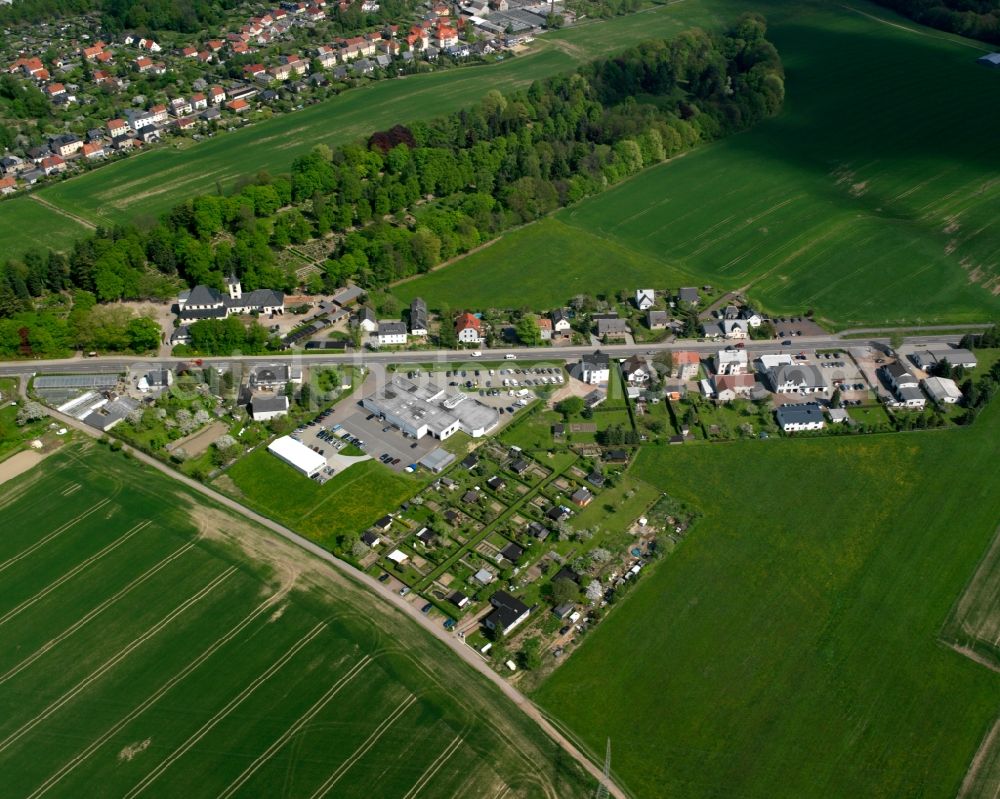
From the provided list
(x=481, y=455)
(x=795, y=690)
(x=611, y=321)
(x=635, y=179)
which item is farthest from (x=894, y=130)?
(x=795, y=690)

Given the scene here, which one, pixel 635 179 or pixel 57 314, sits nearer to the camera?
pixel 57 314

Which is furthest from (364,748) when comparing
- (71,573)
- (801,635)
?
(801,635)

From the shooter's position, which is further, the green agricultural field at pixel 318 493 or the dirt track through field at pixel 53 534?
the green agricultural field at pixel 318 493

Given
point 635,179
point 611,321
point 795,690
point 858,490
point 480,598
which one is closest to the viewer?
point 795,690

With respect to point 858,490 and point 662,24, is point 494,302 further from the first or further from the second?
point 662,24

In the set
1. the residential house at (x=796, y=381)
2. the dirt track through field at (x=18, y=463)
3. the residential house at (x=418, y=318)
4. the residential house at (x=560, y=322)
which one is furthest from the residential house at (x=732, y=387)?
the dirt track through field at (x=18, y=463)

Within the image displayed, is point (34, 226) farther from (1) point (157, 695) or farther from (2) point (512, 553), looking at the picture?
(2) point (512, 553)

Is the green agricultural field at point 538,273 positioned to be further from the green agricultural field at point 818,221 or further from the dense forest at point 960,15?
the dense forest at point 960,15
